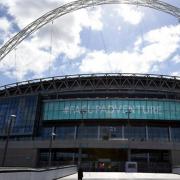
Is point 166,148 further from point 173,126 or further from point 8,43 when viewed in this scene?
point 8,43

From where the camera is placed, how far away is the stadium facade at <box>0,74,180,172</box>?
76.2 m

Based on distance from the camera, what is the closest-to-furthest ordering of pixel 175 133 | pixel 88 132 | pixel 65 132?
1. pixel 175 133
2. pixel 88 132
3. pixel 65 132

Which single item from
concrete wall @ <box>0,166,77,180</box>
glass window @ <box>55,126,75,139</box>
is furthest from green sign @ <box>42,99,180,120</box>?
concrete wall @ <box>0,166,77,180</box>

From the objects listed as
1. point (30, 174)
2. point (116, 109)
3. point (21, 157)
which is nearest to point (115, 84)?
point (116, 109)

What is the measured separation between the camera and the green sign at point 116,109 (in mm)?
80312

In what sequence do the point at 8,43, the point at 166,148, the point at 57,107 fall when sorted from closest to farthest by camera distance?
the point at 8,43
the point at 166,148
the point at 57,107

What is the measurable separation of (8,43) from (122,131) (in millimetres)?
39168

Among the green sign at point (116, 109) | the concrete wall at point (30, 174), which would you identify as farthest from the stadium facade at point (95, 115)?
the concrete wall at point (30, 174)

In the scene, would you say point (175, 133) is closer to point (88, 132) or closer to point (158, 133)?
point (158, 133)

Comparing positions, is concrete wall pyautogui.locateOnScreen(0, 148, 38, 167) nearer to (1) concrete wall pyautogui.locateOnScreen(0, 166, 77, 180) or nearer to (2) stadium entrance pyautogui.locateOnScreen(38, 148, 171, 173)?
(2) stadium entrance pyautogui.locateOnScreen(38, 148, 171, 173)

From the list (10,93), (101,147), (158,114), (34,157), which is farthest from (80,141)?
(10,93)

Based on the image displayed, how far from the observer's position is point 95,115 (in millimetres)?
81500

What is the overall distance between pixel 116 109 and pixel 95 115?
6.22m

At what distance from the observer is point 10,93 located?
9875 centimetres
